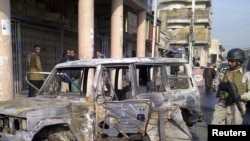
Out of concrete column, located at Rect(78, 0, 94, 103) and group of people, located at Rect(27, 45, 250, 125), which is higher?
concrete column, located at Rect(78, 0, 94, 103)

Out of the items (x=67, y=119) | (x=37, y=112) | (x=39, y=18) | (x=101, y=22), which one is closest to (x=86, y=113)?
(x=67, y=119)

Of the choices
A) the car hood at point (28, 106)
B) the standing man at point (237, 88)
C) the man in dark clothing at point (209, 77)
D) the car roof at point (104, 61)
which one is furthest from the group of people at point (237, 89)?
the man in dark clothing at point (209, 77)

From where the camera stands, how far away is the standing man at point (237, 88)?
13.8ft

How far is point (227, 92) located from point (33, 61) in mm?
4889

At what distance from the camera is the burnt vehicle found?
12.4ft

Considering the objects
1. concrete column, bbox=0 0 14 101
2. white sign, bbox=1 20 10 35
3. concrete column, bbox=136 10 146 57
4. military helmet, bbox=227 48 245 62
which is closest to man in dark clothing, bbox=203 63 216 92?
concrete column, bbox=136 10 146 57

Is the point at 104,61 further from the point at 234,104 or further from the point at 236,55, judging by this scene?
the point at 234,104

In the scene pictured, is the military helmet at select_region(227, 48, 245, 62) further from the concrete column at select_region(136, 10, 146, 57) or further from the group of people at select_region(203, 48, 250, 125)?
the concrete column at select_region(136, 10, 146, 57)

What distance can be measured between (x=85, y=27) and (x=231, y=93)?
17.1 feet

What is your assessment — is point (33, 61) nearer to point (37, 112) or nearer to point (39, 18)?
point (39, 18)

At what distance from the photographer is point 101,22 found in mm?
14125

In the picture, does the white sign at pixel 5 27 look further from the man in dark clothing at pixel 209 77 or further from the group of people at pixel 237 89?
the man in dark clothing at pixel 209 77

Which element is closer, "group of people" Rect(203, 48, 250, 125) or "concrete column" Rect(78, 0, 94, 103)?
"group of people" Rect(203, 48, 250, 125)

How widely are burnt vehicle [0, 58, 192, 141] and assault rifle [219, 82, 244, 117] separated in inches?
27.9
